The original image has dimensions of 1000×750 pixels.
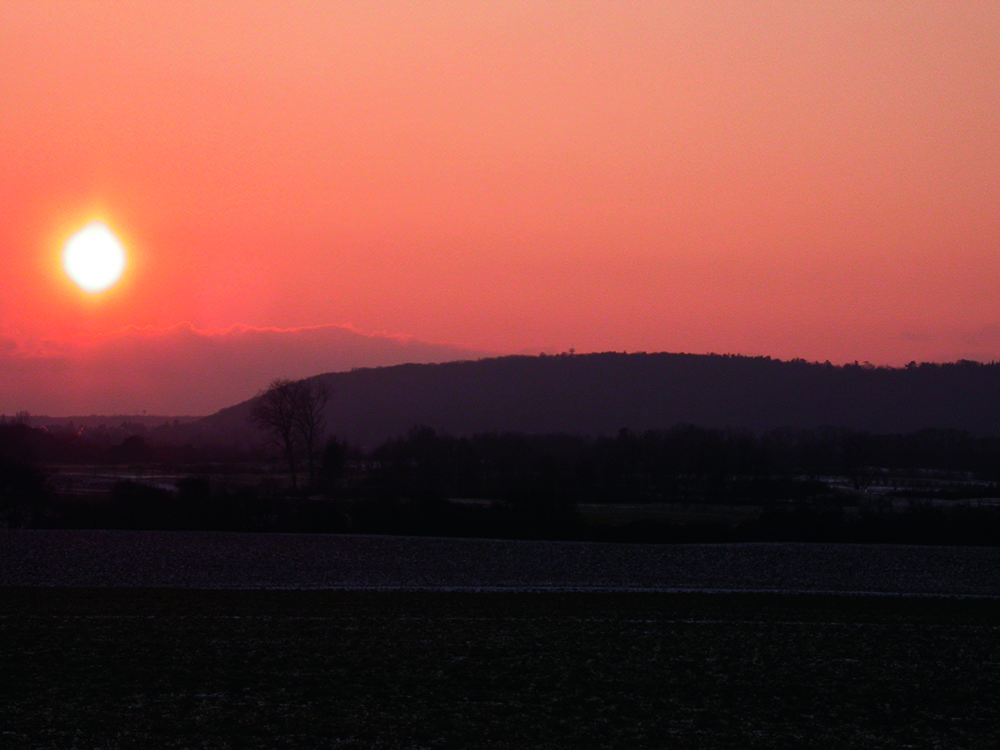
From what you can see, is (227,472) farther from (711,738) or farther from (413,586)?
(711,738)

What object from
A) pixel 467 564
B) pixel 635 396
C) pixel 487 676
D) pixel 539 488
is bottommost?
pixel 467 564

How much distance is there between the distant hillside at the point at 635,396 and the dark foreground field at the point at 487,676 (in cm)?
13325

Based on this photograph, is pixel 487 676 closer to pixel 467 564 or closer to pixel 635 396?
pixel 467 564

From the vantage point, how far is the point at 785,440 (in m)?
Answer: 129

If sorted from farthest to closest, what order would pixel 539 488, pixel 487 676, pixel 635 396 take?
pixel 635 396, pixel 539 488, pixel 487 676

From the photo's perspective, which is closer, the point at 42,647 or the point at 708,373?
the point at 42,647

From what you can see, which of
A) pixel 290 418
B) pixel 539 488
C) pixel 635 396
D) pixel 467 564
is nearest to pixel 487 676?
pixel 467 564

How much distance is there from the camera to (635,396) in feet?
593

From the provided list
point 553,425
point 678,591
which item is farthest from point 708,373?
point 678,591

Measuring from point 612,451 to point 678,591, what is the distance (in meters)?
56.2

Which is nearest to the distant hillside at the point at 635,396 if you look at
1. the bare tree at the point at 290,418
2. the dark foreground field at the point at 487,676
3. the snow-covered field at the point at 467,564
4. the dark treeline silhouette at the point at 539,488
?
the dark treeline silhouette at the point at 539,488

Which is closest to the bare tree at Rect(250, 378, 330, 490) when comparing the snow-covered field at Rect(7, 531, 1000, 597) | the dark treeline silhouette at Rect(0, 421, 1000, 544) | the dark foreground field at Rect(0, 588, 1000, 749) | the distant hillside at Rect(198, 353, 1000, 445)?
the dark treeline silhouette at Rect(0, 421, 1000, 544)

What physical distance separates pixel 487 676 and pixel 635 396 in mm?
167351

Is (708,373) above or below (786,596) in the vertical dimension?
above
